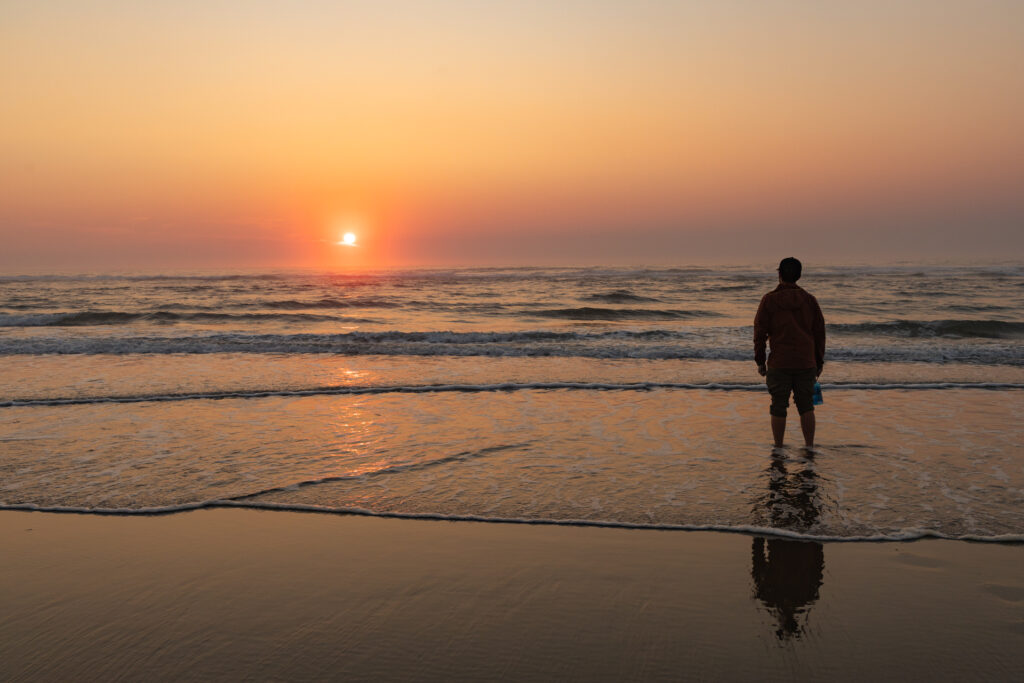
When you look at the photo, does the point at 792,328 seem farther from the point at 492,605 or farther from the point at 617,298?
the point at 617,298

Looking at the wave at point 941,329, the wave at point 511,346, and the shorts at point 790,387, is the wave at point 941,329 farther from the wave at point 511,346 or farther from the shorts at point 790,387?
the shorts at point 790,387

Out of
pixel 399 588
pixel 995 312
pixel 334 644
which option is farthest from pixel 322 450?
pixel 995 312

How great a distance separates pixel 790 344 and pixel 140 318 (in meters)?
27.9

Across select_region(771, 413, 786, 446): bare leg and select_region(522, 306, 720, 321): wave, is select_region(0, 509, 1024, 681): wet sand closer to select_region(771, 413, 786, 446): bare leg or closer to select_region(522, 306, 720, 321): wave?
select_region(771, 413, 786, 446): bare leg

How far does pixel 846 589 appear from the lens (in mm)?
3758

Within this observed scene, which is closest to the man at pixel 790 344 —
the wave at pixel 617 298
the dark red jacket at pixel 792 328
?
the dark red jacket at pixel 792 328

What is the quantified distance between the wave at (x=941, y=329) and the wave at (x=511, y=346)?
5588 millimetres

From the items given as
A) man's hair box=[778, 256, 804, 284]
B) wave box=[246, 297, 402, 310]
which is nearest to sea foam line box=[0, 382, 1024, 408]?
man's hair box=[778, 256, 804, 284]

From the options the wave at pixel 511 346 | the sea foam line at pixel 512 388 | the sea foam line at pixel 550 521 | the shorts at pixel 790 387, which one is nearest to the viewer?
the sea foam line at pixel 550 521

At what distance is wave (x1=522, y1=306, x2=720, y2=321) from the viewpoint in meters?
29.7

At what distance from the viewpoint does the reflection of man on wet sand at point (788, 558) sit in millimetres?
3562

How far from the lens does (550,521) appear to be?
491 centimetres

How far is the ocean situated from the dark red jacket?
0.91m

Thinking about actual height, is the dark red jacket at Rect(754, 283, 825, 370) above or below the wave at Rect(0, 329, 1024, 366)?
above
